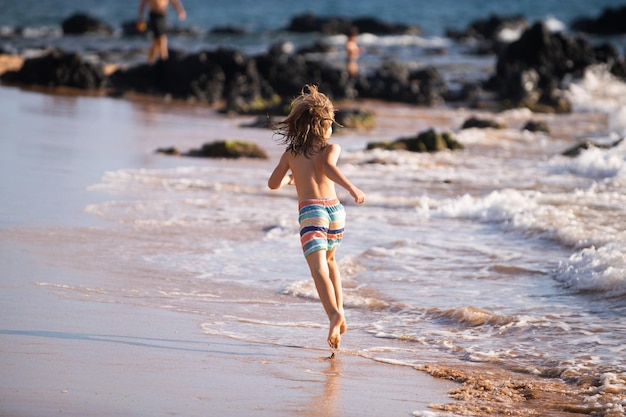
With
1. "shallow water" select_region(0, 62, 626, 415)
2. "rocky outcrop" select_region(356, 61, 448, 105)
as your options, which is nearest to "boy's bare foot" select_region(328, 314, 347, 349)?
"shallow water" select_region(0, 62, 626, 415)

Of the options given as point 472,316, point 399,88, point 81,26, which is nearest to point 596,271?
point 472,316

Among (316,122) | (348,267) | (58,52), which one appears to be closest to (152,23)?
(58,52)

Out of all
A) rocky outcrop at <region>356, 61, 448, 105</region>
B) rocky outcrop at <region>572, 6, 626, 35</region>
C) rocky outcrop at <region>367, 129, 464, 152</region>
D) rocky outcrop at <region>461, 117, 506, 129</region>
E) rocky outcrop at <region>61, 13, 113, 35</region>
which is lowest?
rocky outcrop at <region>367, 129, 464, 152</region>

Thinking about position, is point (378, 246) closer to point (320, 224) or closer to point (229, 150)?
Answer: point (320, 224)

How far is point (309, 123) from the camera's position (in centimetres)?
538

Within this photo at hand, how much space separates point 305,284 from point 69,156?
5.63 metres

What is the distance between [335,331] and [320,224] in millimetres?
567

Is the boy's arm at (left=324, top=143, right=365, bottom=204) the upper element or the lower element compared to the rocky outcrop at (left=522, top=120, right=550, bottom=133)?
lower

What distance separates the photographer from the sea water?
5.70 m

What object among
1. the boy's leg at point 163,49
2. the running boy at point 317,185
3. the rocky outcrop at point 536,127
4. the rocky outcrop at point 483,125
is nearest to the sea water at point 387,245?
the running boy at point 317,185

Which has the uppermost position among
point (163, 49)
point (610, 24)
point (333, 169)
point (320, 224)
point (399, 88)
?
point (610, 24)

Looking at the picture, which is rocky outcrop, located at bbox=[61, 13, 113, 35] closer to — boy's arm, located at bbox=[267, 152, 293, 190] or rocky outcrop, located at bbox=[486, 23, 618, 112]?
rocky outcrop, located at bbox=[486, 23, 618, 112]

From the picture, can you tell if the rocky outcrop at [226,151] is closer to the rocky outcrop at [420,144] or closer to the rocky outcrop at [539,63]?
the rocky outcrop at [420,144]

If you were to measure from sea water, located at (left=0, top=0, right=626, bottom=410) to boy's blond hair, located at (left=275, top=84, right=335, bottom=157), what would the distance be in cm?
104
